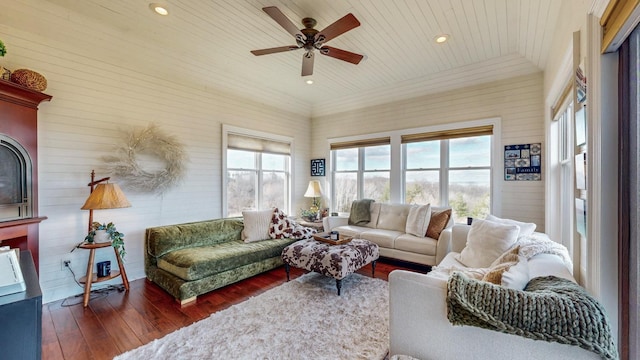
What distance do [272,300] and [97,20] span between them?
11.7ft

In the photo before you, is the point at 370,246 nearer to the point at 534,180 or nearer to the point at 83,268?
the point at 534,180

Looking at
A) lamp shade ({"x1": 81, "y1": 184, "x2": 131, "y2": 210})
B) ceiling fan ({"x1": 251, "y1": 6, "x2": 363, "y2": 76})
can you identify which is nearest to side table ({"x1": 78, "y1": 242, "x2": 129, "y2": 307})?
lamp shade ({"x1": 81, "y1": 184, "x2": 131, "y2": 210})

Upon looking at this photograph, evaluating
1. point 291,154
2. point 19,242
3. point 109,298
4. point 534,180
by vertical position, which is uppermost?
point 291,154

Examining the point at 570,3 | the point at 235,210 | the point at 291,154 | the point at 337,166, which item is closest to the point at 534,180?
the point at 570,3

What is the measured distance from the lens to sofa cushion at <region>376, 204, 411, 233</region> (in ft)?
14.3

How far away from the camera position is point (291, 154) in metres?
5.57

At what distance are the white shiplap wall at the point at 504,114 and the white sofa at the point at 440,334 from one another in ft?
7.76

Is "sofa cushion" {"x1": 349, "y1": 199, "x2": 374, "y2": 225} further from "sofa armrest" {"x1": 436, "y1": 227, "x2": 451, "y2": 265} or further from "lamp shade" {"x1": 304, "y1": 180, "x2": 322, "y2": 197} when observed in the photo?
"sofa armrest" {"x1": 436, "y1": 227, "x2": 451, "y2": 265}

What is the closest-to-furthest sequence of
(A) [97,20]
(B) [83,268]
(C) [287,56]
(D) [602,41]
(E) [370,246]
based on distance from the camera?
(D) [602,41], (A) [97,20], (B) [83,268], (E) [370,246], (C) [287,56]

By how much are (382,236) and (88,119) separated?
414 centimetres

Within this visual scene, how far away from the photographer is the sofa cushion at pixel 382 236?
395 cm

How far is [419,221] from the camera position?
4.00 m

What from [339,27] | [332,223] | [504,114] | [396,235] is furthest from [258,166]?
[504,114]

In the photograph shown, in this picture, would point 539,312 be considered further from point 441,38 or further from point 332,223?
point 332,223
